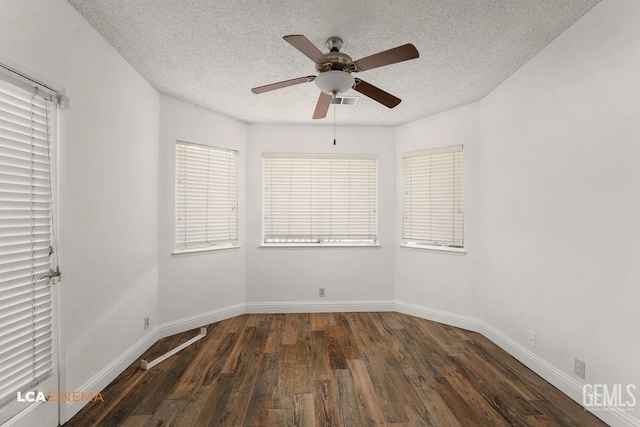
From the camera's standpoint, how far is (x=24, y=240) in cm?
157

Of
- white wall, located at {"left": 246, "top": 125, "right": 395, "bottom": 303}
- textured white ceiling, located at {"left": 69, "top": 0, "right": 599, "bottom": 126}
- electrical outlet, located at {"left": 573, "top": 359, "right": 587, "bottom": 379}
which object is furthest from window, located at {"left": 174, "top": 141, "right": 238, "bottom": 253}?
electrical outlet, located at {"left": 573, "top": 359, "right": 587, "bottom": 379}

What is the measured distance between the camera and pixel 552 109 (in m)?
2.28

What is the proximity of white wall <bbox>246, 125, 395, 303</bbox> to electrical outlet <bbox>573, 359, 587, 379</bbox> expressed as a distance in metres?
2.21

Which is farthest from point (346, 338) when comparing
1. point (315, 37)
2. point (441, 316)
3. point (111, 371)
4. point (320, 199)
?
point (315, 37)

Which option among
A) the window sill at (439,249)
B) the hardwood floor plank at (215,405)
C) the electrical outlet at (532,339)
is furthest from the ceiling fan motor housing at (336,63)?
the electrical outlet at (532,339)

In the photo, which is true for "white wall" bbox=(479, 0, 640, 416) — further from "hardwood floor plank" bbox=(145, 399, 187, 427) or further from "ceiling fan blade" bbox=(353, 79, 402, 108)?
"hardwood floor plank" bbox=(145, 399, 187, 427)

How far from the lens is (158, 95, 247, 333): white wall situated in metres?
3.20

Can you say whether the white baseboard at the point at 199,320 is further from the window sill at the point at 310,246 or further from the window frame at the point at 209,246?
the window sill at the point at 310,246

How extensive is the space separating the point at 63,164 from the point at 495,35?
3112mm

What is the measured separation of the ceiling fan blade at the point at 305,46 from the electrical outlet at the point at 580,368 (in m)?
2.76

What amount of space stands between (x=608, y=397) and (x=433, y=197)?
2.40 meters

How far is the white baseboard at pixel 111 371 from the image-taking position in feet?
6.13

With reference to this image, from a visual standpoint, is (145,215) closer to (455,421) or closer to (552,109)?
(455,421)

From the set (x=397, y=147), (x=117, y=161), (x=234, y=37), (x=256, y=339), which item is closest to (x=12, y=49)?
(x=117, y=161)
